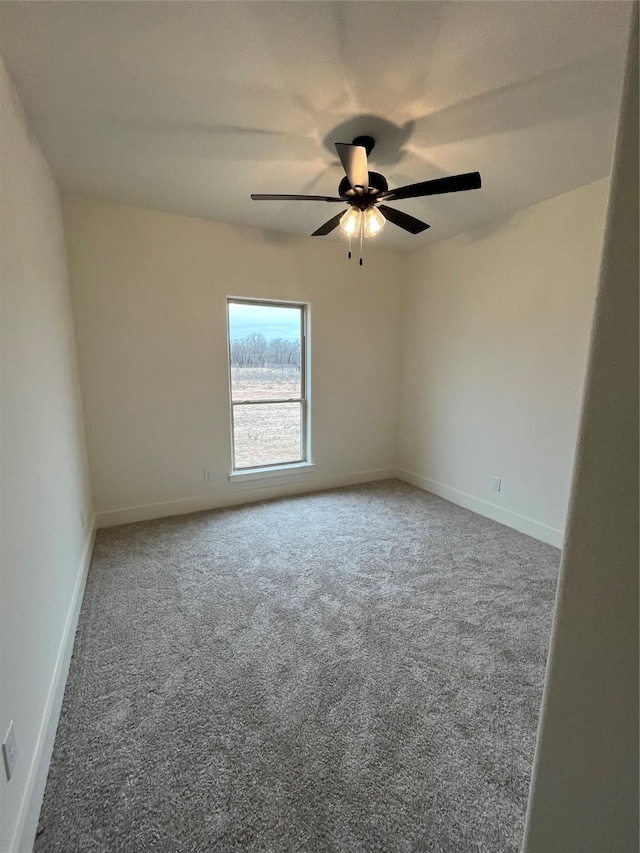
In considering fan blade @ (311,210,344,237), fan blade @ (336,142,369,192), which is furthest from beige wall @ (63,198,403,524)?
fan blade @ (336,142,369,192)

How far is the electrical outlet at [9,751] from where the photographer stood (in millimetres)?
1060

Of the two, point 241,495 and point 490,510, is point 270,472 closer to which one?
point 241,495

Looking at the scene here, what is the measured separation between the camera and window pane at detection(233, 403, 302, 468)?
3.92m

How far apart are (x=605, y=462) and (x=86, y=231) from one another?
3690mm

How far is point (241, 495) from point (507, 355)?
2874 mm

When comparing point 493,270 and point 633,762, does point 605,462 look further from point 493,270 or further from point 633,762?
point 493,270

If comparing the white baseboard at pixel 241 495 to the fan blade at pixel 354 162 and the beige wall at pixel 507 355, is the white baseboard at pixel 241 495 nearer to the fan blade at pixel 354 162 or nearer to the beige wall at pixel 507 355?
the beige wall at pixel 507 355

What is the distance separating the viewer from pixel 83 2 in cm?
132

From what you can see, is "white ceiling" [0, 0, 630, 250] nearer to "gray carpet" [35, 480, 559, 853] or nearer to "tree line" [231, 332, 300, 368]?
"tree line" [231, 332, 300, 368]

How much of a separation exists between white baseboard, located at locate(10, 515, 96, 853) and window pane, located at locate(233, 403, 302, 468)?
6.61 feet

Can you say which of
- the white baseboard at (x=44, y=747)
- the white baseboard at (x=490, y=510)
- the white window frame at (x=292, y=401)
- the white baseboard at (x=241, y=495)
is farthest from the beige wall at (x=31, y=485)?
the white baseboard at (x=490, y=510)

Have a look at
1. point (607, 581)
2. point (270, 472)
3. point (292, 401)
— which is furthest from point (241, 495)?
point (607, 581)

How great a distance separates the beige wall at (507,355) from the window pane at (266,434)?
1.44 meters

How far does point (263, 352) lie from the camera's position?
3.90 metres
